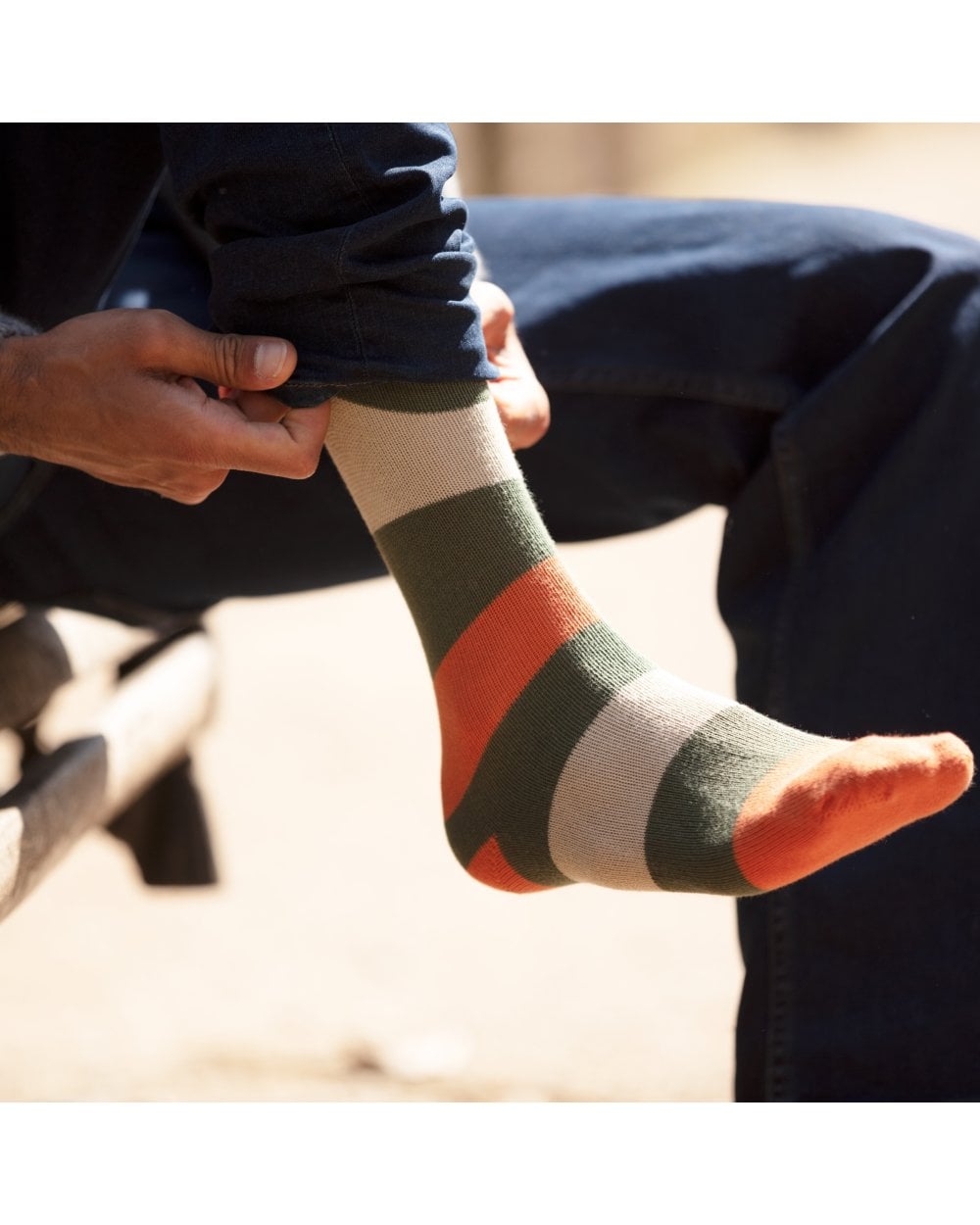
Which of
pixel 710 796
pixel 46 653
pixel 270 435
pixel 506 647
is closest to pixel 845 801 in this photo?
pixel 710 796

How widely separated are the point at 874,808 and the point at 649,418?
360 mm

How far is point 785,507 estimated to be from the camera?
810 millimetres

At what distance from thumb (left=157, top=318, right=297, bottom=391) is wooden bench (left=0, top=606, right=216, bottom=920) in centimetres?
33

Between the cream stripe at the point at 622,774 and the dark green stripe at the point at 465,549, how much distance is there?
0.08 metres

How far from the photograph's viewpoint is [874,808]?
1.93 ft

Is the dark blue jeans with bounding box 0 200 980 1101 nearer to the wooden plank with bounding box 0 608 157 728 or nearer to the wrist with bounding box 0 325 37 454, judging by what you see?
the wooden plank with bounding box 0 608 157 728

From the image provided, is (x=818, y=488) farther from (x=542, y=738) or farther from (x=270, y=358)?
(x=270, y=358)

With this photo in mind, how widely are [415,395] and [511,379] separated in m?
0.17

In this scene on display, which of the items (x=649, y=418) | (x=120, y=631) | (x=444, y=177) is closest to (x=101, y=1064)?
(x=120, y=631)

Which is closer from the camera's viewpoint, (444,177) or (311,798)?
(444,177)

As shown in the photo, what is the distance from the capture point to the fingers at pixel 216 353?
623mm

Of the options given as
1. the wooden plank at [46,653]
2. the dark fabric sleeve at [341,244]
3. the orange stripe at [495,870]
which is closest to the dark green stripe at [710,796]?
the orange stripe at [495,870]
